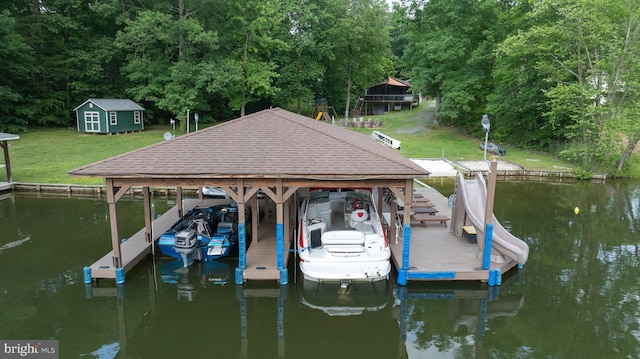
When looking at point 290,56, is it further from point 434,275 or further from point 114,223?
point 434,275

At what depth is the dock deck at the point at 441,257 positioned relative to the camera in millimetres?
11188

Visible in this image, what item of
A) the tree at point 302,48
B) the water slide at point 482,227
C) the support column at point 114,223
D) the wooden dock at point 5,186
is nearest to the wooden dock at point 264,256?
the support column at point 114,223

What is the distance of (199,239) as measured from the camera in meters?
12.9

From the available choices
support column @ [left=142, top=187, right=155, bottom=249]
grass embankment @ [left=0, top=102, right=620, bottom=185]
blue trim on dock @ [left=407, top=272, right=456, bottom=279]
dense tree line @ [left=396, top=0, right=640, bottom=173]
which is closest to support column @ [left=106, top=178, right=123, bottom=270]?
support column @ [left=142, top=187, right=155, bottom=249]

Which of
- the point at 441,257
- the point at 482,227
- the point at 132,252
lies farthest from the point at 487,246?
the point at 132,252

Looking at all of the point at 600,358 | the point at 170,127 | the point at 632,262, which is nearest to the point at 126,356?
the point at 600,358

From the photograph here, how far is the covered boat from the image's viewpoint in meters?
12.4

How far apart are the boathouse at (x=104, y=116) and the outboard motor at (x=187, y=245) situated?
984 inches

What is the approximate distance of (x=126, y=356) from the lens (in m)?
8.45

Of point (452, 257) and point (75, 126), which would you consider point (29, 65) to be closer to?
point (75, 126)

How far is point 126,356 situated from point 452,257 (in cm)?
833

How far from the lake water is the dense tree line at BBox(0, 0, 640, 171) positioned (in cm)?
1647

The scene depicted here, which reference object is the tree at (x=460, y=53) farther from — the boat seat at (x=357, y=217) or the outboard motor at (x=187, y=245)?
the outboard motor at (x=187, y=245)

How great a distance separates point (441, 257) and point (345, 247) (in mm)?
3011
